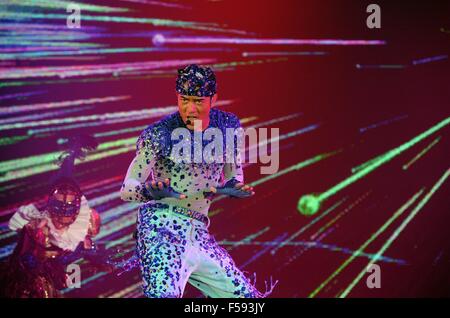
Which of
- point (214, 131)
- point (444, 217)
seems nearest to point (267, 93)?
point (444, 217)

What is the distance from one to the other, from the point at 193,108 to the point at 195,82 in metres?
0.14

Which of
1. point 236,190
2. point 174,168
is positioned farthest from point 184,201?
point 236,190

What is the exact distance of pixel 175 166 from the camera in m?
4.01

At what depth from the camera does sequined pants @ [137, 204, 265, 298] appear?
3697mm

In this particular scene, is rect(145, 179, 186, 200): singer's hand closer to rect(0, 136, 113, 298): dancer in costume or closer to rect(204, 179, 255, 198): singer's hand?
rect(204, 179, 255, 198): singer's hand

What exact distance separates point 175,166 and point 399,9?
3.14m

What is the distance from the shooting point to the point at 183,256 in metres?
3.80

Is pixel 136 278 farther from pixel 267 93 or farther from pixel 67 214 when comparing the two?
pixel 267 93

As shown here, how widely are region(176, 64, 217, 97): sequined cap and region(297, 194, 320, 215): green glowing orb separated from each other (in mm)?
2562

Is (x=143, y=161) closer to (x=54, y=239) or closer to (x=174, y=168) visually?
(x=174, y=168)
